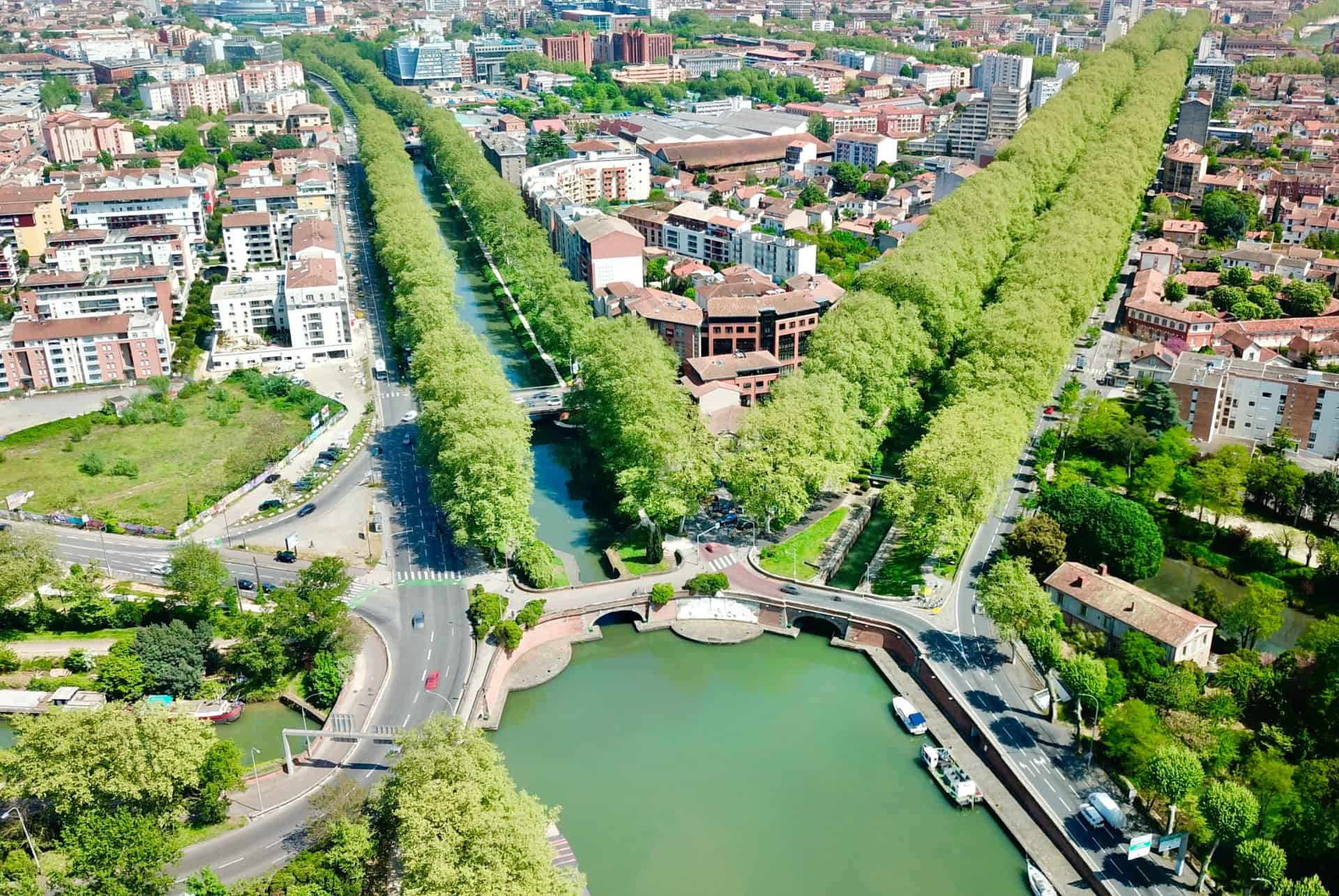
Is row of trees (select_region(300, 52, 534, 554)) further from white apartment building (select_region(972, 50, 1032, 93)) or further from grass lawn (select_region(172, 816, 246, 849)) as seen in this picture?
white apartment building (select_region(972, 50, 1032, 93))

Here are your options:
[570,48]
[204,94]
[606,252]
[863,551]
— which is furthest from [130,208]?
[570,48]

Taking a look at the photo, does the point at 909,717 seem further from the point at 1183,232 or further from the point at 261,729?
the point at 1183,232

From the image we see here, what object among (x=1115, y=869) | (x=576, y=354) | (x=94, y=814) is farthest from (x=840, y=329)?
(x=94, y=814)

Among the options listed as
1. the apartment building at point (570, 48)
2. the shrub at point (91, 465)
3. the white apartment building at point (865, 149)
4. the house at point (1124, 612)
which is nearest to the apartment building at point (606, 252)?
the shrub at point (91, 465)

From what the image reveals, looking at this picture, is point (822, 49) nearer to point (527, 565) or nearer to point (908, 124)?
point (908, 124)

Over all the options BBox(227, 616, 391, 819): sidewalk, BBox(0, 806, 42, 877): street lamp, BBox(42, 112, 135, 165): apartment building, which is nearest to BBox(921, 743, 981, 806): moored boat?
BBox(227, 616, 391, 819): sidewalk

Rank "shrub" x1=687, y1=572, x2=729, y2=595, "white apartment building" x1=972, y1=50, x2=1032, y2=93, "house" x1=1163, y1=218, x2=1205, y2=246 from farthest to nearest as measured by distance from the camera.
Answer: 1. "white apartment building" x1=972, y1=50, x2=1032, y2=93
2. "house" x1=1163, y1=218, x2=1205, y2=246
3. "shrub" x1=687, y1=572, x2=729, y2=595

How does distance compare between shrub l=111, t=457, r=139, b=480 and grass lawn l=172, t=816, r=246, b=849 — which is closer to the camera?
grass lawn l=172, t=816, r=246, b=849

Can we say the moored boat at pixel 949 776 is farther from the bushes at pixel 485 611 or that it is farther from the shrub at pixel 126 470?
the shrub at pixel 126 470
